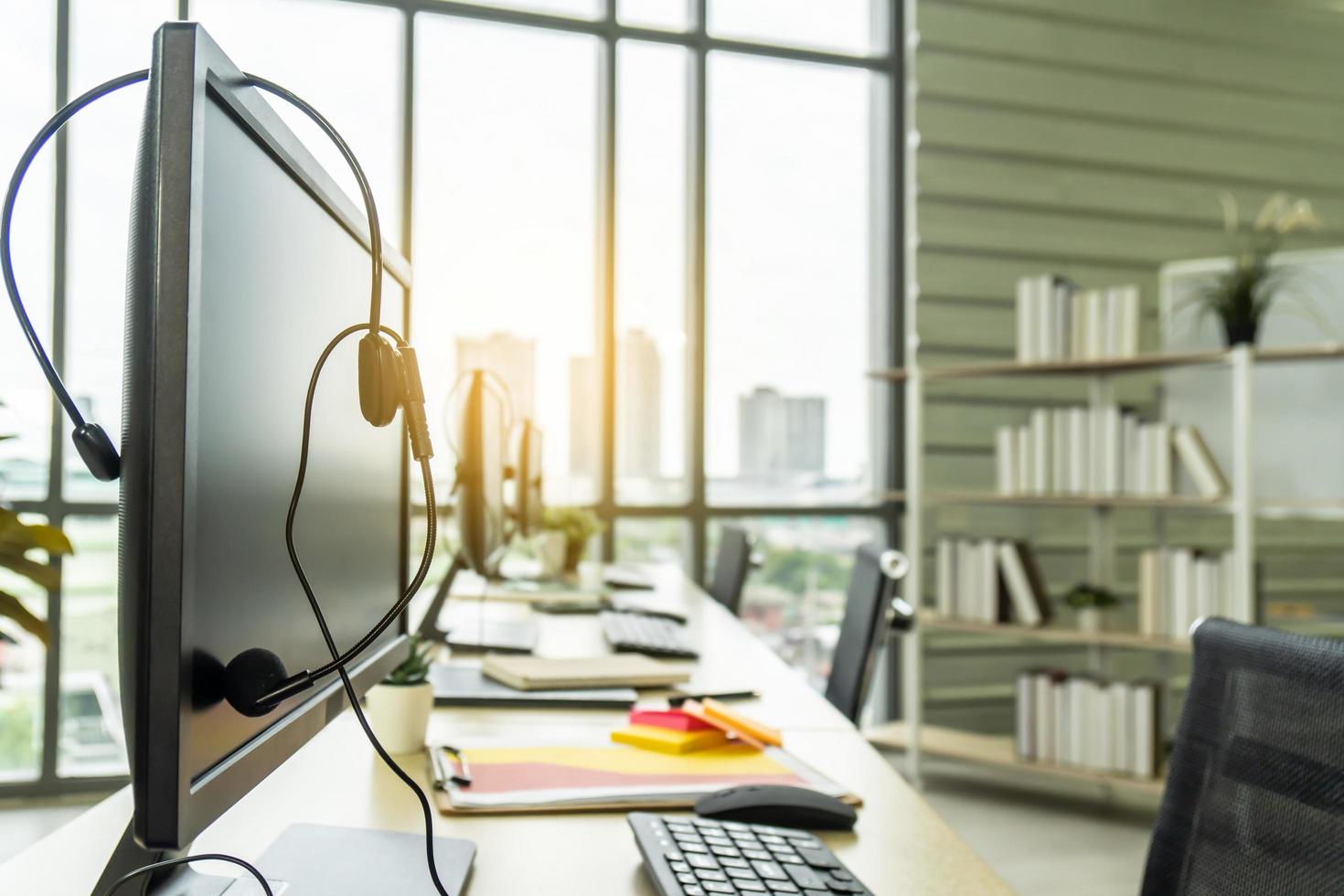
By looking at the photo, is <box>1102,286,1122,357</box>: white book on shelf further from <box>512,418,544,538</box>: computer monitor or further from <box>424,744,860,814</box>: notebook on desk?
<box>424,744,860,814</box>: notebook on desk

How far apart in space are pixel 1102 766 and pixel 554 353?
7.45 feet

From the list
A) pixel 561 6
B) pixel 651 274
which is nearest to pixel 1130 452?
pixel 651 274

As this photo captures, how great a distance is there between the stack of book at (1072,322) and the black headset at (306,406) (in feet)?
9.63

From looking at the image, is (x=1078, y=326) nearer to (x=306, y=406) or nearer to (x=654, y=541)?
(x=654, y=541)

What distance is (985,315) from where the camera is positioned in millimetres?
3873

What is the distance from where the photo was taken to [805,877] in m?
0.71

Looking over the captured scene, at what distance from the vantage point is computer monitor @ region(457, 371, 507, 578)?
63.1 inches

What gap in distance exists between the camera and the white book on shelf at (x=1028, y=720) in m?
3.26

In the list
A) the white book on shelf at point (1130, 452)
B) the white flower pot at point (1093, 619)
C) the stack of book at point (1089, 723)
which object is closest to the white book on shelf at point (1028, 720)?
the stack of book at point (1089, 723)

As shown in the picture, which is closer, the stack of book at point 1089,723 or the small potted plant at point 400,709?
the small potted plant at point 400,709

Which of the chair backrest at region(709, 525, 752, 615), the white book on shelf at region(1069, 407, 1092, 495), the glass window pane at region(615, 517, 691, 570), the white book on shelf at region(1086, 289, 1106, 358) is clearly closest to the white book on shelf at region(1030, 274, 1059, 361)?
the white book on shelf at region(1086, 289, 1106, 358)

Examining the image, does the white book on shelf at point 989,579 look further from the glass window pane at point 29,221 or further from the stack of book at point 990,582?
the glass window pane at point 29,221

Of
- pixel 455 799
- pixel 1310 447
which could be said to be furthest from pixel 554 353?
pixel 455 799

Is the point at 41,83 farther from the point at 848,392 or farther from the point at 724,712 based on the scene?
the point at 724,712
